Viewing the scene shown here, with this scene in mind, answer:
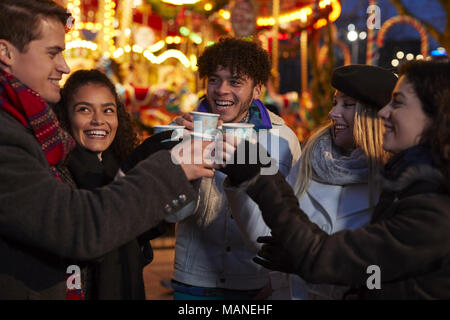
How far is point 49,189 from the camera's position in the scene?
60.9 inches

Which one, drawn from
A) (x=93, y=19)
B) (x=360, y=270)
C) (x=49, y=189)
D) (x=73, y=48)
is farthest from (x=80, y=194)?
(x=93, y=19)

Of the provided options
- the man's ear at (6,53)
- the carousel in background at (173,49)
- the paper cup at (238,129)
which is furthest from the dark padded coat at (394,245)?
the carousel in background at (173,49)

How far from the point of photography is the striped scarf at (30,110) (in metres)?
1.67

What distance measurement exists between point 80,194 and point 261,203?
633 millimetres

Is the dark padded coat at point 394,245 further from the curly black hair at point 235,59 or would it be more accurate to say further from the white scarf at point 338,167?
the curly black hair at point 235,59

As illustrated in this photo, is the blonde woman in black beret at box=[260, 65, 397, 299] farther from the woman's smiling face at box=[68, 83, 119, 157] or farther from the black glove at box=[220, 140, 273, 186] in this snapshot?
the woman's smiling face at box=[68, 83, 119, 157]

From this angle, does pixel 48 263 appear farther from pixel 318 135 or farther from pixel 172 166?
pixel 318 135

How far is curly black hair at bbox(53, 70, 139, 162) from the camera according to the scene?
251 centimetres

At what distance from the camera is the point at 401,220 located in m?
1.61

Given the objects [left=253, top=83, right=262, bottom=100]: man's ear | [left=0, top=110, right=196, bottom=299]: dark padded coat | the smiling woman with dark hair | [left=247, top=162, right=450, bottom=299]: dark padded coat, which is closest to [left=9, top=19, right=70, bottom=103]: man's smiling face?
[left=0, top=110, right=196, bottom=299]: dark padded coat

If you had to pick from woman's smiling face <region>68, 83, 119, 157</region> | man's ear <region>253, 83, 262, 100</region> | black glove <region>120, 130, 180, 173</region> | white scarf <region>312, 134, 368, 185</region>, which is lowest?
white scarf <region>312, 134, 368, 185</region>

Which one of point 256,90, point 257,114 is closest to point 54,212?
point 257,114

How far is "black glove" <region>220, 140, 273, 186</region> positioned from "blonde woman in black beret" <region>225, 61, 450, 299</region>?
0.11 ft

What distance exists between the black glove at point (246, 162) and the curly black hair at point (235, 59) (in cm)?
116
